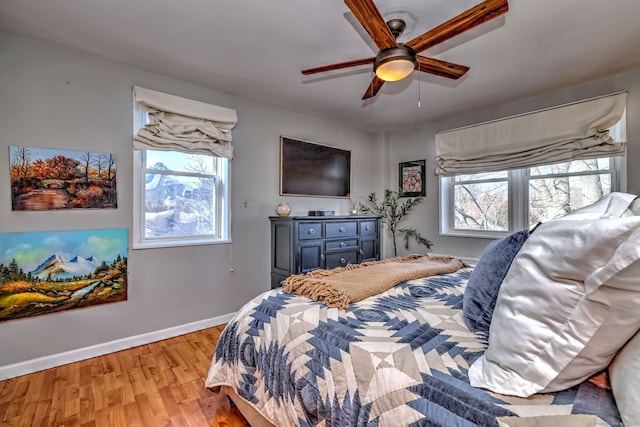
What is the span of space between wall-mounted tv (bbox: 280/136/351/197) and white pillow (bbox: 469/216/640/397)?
2985mm

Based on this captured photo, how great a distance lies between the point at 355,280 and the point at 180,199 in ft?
6.81

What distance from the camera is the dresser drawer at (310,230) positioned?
3186mm

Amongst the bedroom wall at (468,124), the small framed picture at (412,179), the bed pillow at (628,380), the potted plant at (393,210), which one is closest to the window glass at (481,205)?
the bedroom wall at (468,124)

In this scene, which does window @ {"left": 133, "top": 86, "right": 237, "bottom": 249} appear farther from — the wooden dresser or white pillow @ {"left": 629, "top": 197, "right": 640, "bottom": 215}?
white pillow @ {"left": 629, "top": 197, "right": 640, "bottom": 215}

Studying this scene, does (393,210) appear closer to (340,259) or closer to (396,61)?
(340,259)

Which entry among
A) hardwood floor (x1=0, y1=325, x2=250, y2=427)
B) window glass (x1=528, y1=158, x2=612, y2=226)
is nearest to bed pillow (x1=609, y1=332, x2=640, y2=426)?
hardwood floor (x1=0, y1=325, x2=250, y2=427)

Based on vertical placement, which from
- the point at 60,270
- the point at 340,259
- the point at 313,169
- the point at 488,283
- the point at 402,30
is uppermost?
the point at 402,30

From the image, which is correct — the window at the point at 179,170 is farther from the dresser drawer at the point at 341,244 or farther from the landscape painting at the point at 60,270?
the dresser drawer at the point at 341,244

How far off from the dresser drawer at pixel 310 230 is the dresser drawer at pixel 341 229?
13cm

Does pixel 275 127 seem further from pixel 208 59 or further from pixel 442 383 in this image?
pixel 442 383

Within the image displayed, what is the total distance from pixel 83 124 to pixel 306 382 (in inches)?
105

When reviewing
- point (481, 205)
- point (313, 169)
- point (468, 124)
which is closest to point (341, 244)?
point (313, 169)

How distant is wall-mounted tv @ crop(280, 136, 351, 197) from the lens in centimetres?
362

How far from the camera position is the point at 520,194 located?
3367 mm
